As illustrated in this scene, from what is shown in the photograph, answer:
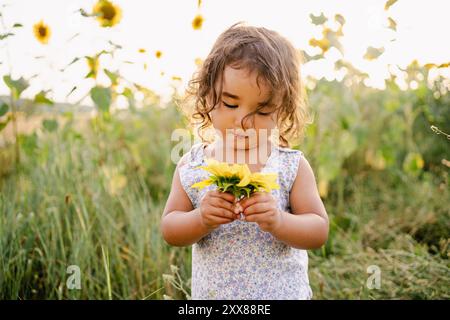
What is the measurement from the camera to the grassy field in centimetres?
218

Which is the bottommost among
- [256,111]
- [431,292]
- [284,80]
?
[431,292]

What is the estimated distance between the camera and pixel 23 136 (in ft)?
8.30

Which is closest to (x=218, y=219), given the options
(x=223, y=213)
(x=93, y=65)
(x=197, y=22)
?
(x=223, y=213)

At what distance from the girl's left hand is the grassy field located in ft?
1.68

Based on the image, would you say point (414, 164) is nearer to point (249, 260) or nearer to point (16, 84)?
point (249, 260)

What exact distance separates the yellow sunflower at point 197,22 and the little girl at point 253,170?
100 cm

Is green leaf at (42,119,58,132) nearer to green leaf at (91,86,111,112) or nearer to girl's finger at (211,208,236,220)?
green leaf at (91,86,111,112)

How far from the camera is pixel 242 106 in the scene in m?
1.48

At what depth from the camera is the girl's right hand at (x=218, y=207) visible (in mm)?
1338

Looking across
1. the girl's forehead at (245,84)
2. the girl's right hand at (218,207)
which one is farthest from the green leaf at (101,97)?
the girl's right hand at (218,207)

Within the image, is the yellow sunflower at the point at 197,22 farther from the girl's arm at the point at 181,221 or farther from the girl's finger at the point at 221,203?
the girl's finger at the point at 221,203

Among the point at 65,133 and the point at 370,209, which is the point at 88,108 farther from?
the point at 370,209

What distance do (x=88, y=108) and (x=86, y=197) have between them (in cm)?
80

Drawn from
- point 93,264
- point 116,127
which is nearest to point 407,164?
point 116,127
